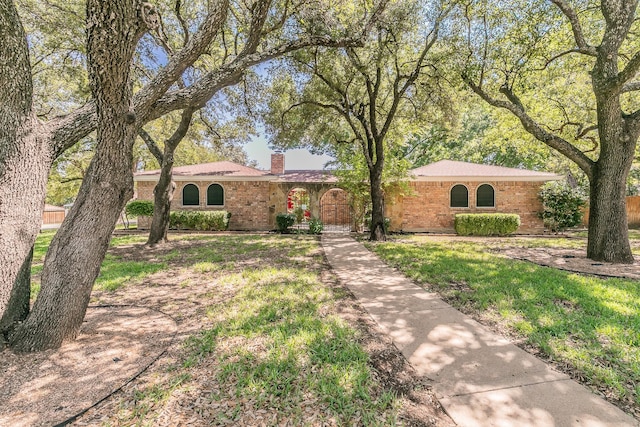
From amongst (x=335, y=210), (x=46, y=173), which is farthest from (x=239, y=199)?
(x=46, y=173)

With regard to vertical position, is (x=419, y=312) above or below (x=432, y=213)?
below

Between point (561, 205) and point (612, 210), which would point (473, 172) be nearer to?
point (561, 205)

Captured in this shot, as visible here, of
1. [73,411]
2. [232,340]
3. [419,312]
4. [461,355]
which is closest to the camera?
[73,411]

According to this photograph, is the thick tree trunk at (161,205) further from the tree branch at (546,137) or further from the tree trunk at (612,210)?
the tree trunk at (612,210)

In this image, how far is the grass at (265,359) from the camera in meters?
2.13

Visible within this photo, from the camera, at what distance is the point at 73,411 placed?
2.04m

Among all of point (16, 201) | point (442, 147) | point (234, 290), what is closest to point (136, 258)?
point (234, 290)

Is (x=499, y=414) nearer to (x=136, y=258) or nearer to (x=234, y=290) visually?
(x=234, y=290)

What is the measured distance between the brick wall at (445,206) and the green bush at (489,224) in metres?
1.00

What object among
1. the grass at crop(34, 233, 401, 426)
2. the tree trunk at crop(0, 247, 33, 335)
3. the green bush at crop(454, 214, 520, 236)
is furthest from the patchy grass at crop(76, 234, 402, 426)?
the green bush at crop(454, 214, 520, 236)

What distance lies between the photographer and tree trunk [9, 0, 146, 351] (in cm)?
264

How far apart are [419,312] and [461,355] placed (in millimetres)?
1145

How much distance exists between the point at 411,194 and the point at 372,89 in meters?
5.51

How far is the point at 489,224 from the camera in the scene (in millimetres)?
13383
